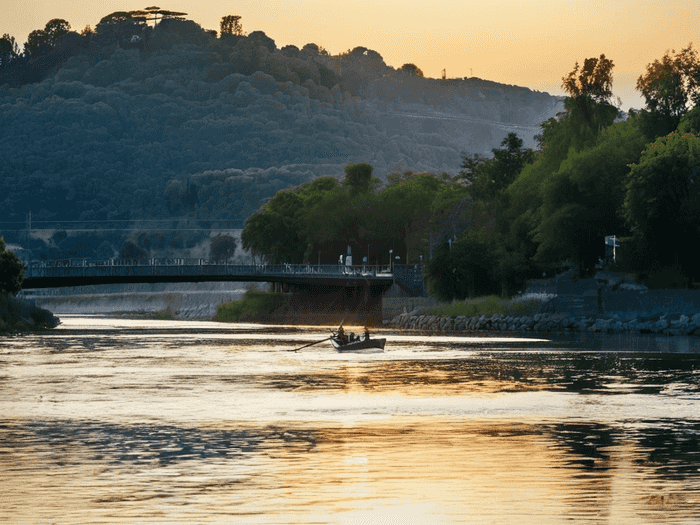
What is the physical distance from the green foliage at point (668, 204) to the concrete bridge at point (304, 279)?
53020mm

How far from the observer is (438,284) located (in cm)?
15650

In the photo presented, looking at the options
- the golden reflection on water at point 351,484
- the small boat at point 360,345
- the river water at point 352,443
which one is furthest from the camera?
the small boat at point 360,345

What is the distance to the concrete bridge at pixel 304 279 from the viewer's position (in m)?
160

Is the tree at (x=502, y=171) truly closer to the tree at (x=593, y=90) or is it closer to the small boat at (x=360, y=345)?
the tree at (x=593, y=90)

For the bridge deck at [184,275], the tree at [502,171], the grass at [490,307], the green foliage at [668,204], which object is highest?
the tree at [502,171]

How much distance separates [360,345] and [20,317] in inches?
2276

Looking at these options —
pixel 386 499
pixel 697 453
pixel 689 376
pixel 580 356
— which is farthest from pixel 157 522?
pixel 580 356

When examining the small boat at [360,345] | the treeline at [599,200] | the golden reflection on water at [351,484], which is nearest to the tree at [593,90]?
the treeline at [599,200]

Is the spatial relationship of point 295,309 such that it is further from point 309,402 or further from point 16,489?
point 16,489

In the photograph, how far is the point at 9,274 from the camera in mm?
132000

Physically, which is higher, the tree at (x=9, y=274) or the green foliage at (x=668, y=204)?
the green foliage at (x=668, y=204)

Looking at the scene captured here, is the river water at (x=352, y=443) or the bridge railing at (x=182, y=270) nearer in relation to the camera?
the river water at (x=352, y=443)

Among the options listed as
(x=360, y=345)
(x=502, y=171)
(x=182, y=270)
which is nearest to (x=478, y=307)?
(x=502, y=171)

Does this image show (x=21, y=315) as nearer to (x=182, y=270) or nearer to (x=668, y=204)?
(x=182, y=270)
